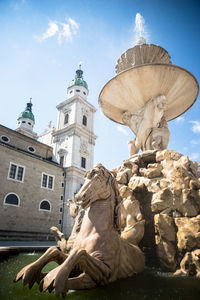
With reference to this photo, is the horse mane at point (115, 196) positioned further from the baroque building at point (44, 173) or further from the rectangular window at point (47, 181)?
A: the rectangular window at point (47, 181)

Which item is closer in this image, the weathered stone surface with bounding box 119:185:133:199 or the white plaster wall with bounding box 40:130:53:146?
the weathered stone surface with bounding box 119:185:133:199

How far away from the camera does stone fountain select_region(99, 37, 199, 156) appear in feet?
22.0

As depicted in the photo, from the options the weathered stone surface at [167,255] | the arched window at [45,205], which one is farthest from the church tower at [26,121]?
the weathered stone surface at [167,255]

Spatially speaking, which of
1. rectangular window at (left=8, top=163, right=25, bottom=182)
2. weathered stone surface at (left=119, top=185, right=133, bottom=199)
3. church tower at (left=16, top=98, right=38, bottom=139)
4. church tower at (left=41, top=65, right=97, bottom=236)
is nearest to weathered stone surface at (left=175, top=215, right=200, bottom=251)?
weathered stone surface at (left=119, top=185, right=133, bottom=199)

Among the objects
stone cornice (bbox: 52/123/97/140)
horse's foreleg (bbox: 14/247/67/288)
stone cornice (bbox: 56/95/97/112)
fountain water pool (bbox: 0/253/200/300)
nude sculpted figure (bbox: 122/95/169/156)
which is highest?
stone cornice (bbox: 56/95/97/112)

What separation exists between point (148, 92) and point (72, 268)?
21.9 feet

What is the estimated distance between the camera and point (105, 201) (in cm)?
293

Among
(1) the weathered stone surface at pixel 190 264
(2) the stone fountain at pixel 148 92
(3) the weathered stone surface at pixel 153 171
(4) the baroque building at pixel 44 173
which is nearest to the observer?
(1) the weathered stone surface at pixel 190 264

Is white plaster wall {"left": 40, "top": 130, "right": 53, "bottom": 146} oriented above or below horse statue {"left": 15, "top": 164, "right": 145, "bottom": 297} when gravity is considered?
above

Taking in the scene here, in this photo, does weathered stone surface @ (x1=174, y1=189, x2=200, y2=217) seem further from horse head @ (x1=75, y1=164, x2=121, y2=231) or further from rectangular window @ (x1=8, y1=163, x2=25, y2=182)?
rectangular window @ (x1=8, y1=163, x2=25, y2=182)

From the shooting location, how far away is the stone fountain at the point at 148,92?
6.72m

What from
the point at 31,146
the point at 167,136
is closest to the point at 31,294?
the point at 167,136

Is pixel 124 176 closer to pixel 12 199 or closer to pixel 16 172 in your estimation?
pixel 12 199

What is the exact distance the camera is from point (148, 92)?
732 cm
